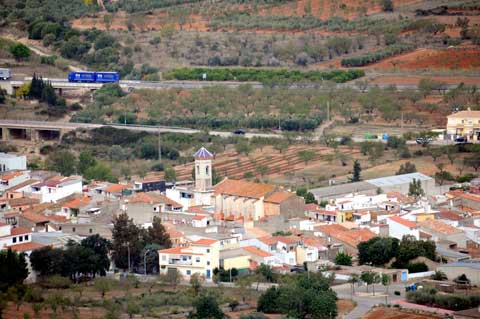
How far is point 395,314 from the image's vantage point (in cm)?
4100

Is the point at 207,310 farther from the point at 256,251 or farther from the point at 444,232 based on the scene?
the point at 444,232

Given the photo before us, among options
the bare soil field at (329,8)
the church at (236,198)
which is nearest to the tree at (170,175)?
the church at (236,198)

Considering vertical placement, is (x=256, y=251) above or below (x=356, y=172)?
below

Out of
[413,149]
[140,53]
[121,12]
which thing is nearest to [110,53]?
[140,53]

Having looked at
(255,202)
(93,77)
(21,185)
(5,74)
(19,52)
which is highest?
(19,52)

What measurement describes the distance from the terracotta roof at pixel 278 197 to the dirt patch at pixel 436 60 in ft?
106

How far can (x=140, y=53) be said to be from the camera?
91188 millimetres

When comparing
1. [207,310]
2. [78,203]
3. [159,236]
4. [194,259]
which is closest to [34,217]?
→ [78,203]

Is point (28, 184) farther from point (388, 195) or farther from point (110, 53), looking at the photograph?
point (110, 53)

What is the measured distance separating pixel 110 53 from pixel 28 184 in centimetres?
3424

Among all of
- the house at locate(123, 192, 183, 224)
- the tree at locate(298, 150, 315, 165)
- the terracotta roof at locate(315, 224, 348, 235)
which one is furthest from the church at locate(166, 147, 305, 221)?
the tree at locate(298, 150, 315, 165)

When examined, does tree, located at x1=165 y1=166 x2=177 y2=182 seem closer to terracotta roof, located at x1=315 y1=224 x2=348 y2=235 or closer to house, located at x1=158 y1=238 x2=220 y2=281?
terracotta roof, located at x1=315 y1=224 x2=348 y2=235

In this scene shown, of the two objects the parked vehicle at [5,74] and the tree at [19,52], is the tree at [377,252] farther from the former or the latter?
the tree at [19,52]

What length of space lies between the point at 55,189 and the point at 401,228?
1220cm
